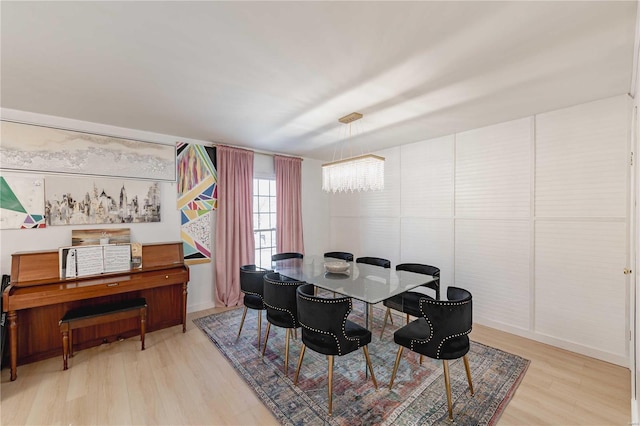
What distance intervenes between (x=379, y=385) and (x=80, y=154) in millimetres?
4050

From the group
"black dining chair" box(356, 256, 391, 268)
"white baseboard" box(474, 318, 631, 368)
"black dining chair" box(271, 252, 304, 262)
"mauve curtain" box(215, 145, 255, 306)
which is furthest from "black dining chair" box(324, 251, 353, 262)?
"white baseboard" box(474, 318, 631, 368)

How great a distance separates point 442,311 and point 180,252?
323 cm

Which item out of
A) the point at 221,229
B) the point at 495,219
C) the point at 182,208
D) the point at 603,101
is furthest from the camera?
the point at 221,229

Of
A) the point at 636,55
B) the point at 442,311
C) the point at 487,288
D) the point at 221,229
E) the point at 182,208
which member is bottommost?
the point at 487,288

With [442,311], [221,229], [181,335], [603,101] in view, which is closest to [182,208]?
[221,229]

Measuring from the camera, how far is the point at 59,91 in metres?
2.34

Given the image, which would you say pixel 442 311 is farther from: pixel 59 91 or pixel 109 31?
pixel 59 91

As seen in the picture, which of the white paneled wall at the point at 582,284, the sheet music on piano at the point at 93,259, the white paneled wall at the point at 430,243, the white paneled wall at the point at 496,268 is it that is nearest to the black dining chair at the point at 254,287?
the sheet music on piano at the point at 93,259

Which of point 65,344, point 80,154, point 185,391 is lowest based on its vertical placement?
point 185,391

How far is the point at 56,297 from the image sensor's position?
246 cm

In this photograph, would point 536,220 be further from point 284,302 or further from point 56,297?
point 56,297

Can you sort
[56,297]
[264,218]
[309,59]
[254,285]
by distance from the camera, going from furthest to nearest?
[264,218]
[254,285]
[56,297]
[309,59]

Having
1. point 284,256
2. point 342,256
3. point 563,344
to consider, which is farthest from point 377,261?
point 563,344

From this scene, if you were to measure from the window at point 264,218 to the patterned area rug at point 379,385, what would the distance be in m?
1.82
